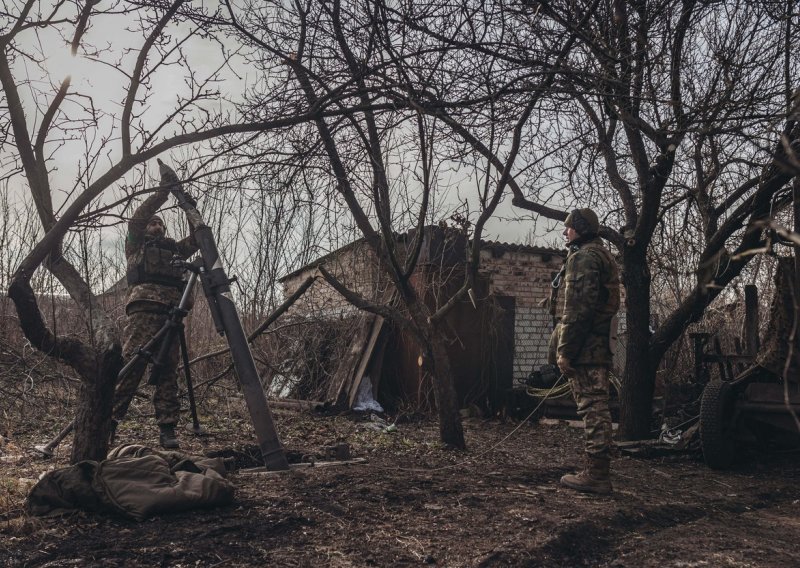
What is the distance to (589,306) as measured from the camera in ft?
16.9

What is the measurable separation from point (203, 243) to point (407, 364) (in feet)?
19.3

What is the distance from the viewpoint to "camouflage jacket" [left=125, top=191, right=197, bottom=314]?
6.58 metres

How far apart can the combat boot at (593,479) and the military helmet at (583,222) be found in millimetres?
1789

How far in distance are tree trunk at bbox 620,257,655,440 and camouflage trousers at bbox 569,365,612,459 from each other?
2353mm

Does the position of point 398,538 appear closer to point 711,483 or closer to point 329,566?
point 329,566

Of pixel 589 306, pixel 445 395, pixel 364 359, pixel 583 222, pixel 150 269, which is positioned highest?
pixel 583 222

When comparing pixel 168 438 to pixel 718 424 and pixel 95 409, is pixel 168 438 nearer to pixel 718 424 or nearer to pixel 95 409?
pixel 95 409

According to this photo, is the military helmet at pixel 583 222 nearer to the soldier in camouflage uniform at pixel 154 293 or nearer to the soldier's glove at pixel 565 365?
the soldier's glove at pixel 565 365

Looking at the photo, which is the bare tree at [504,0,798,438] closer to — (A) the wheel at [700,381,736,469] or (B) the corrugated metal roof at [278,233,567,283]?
(A) the wheel at [700,381,736,469]

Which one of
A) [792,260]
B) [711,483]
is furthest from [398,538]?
[792,260]

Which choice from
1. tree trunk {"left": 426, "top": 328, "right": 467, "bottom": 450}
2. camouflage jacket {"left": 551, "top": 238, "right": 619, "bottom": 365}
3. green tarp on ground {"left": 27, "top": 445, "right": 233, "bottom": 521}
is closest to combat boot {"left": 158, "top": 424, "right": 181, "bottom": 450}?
green tarp on ground {"left": 27, "top": 445, "right": 233, "bottom": 521}

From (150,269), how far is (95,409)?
2331 millimetres

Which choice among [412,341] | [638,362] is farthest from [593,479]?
[412,341]

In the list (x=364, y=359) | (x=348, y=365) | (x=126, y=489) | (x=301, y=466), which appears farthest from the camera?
(x=348, y=365)
